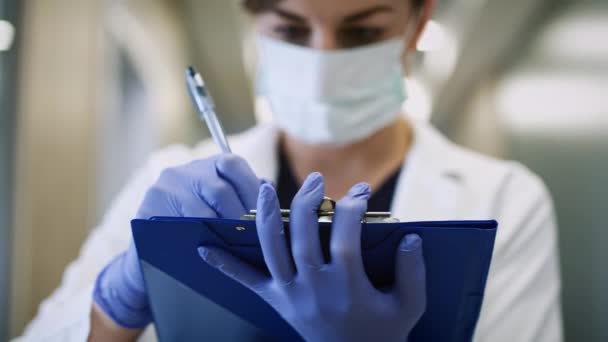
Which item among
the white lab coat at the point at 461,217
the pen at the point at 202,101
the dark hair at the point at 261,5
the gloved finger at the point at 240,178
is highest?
the dark hair at the point at 261,5

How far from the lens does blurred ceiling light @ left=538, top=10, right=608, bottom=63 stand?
1296 mm

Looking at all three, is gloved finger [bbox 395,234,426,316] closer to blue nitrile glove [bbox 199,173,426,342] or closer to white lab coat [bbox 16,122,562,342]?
blue nitrile glove [bbox 199,173,426,342]

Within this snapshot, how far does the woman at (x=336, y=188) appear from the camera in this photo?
1.59ft

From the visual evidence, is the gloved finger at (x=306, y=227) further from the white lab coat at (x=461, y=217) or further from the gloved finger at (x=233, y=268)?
the white lab coat at (x=461, y=217)

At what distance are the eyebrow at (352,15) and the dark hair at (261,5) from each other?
2 centimetres

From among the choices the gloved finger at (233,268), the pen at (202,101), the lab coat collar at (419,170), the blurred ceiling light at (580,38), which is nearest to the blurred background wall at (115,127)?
the blurred ceiling light at (580,38)

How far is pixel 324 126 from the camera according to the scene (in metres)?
0.92

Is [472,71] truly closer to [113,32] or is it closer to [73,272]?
[113,32]

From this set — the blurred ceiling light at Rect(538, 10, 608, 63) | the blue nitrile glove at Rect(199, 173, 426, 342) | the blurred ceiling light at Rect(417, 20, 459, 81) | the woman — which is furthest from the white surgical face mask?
the blurred ceiling light at Rect(417, 20, 459, 81)

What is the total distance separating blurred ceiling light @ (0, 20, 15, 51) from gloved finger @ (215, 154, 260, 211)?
97cm

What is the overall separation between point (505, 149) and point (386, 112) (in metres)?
1.68

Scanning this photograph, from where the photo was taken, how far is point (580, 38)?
1.49 meters

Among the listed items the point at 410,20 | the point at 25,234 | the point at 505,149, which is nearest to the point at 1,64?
the point at 25,234

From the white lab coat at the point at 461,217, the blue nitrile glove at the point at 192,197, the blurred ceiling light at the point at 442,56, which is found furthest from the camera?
the blurred ceiling light at the point at 442,56
